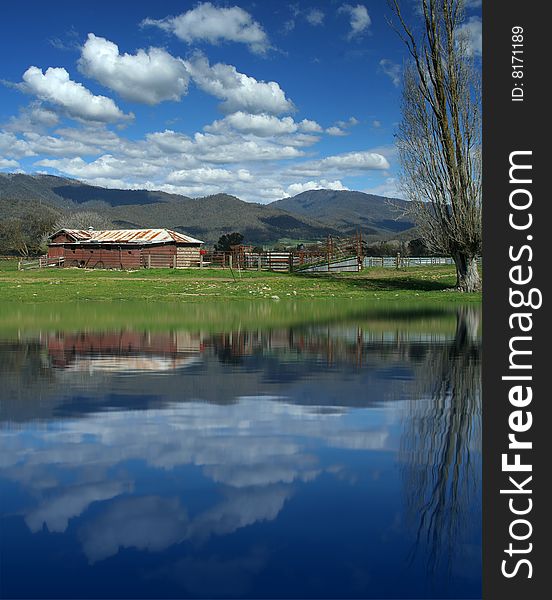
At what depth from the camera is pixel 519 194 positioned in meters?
7.08

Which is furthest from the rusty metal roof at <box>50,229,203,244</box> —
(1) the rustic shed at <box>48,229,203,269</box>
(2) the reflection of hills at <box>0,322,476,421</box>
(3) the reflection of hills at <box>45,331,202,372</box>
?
(2) the reflection of hills at <box>0,322,476,421</box>

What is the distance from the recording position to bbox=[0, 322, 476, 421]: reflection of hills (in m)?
9.51

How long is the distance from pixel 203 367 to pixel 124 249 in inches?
2736

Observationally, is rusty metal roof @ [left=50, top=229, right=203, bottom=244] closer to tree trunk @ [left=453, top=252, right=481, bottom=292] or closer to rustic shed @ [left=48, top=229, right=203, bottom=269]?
rustic shed @ [left=48, top=229, right=203, bottom=269]

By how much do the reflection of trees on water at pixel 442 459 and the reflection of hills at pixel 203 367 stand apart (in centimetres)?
62

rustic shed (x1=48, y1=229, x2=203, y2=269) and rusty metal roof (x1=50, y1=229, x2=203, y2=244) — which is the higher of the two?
rusty metal roof (x1=50, y1=229, x2=203, y2=244)

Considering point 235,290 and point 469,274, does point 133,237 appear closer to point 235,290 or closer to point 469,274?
point 235,290

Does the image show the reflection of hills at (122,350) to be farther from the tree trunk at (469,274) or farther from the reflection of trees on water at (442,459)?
the tree trunk at (469,274)

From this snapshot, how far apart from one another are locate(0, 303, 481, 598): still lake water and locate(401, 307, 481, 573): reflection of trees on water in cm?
2

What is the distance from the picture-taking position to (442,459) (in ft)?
20.8

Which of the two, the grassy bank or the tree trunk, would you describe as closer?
the grassy bank

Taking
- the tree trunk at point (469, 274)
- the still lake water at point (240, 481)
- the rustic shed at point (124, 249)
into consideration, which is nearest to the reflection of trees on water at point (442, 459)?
the still lake water at point (240, 481)

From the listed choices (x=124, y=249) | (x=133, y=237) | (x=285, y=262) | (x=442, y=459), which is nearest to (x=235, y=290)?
(x=285, y=262)

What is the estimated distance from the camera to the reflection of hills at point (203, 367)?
951cm
